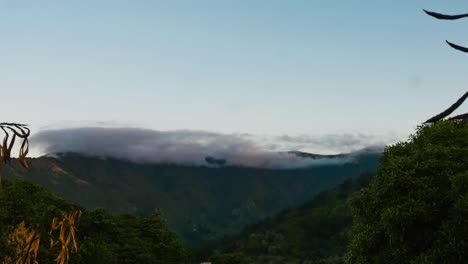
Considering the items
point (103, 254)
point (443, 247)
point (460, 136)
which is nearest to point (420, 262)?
point (443, 247)

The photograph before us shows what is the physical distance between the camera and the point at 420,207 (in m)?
Result: 34.8

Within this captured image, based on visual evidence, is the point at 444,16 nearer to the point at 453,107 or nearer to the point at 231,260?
the point at 453,107

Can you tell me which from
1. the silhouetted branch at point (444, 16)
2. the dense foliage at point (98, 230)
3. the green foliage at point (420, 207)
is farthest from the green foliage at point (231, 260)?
the silhouetted branch at point (444, 16)

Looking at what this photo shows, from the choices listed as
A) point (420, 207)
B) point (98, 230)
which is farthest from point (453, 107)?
point (98, 230)

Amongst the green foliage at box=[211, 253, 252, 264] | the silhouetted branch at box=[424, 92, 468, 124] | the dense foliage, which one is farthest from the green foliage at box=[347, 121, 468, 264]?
the green foliage at box=[211, 253, 252, 264]

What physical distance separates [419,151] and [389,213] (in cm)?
604

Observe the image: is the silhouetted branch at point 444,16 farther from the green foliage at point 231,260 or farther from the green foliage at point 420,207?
the green foliage at point 231,260

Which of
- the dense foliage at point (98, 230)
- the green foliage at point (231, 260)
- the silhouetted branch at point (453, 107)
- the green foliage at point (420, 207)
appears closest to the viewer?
the silhouetted branch at point (453, 107)

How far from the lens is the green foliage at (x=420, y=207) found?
33.2m

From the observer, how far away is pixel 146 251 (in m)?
73.1

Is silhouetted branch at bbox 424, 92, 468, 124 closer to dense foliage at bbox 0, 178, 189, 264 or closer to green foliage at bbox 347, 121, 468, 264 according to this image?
green foliage at bbox 347, 121, 468, 264

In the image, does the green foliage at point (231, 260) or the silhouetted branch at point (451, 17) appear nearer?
the silhouetted branch at point (451, 17)

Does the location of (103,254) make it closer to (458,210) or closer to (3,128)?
(458,210)

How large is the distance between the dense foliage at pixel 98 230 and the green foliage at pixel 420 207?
32097 millimetres
